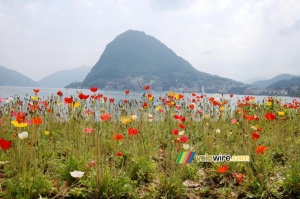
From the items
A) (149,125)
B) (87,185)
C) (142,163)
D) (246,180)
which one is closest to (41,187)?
(87,185)

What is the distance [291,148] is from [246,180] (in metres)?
2.01
